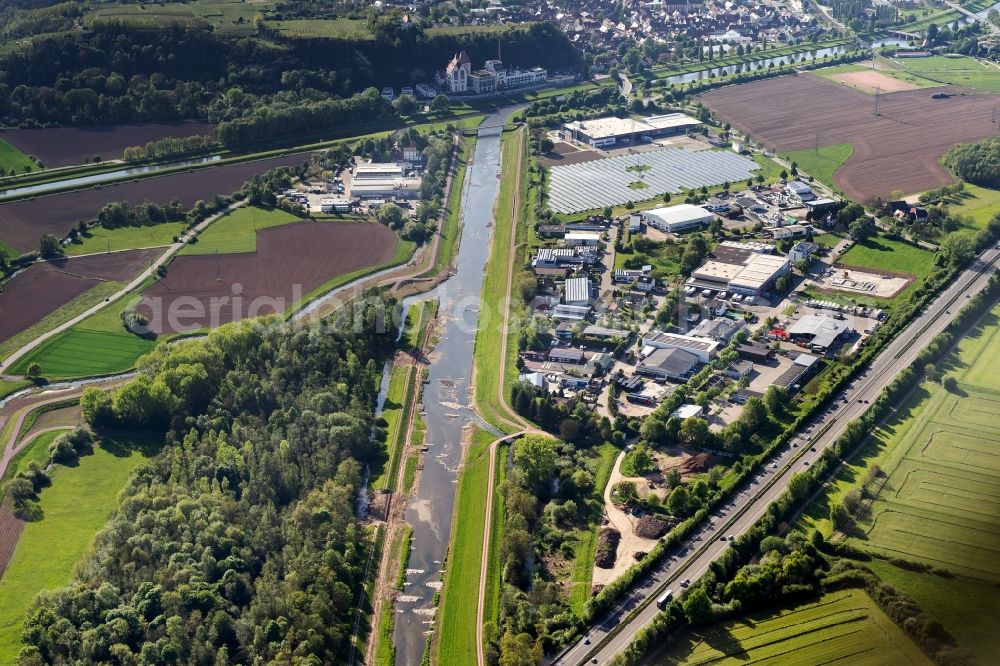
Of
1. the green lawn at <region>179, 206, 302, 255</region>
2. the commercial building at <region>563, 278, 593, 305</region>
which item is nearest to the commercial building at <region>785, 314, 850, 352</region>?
the commercial building at <region>563, 278, 593, 305</region>

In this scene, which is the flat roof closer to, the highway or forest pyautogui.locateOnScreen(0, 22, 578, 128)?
the highway

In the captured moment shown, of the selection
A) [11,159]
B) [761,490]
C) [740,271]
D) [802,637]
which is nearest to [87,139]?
[11,159]

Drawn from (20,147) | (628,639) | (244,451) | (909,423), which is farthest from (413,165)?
(628,639)

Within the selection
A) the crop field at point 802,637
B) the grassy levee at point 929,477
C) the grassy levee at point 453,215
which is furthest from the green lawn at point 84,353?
the grassy levee at point 929,477

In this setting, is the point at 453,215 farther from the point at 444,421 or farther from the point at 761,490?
the point at 761,490

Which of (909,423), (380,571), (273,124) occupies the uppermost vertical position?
(273,124)

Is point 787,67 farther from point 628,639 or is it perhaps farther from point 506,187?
point 628,639

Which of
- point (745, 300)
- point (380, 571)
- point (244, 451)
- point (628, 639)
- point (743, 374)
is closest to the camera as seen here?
point (628, 639)
